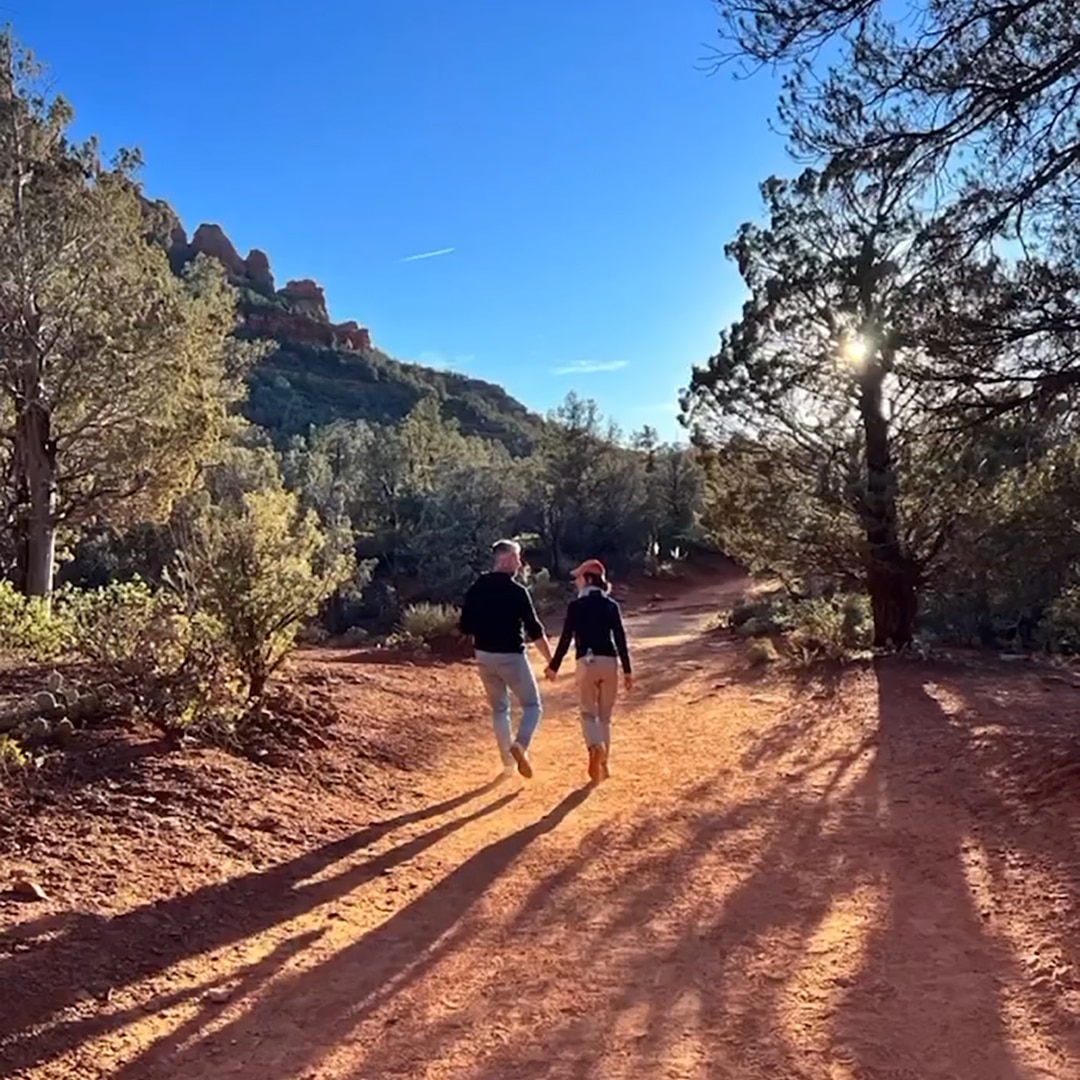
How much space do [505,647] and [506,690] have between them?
33 cm

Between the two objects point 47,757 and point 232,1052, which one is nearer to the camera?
point 232,1052

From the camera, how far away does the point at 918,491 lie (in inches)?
485

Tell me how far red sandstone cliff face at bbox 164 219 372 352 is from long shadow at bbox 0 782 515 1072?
81.4 m

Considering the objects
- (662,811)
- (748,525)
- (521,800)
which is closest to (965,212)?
(662,811)

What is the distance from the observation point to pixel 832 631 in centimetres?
1433

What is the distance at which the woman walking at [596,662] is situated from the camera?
7125mm

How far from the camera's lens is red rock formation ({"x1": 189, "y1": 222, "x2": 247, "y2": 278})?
10394 centimetres

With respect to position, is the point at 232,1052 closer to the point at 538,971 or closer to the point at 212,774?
the point at 538,971

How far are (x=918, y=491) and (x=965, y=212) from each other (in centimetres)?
612

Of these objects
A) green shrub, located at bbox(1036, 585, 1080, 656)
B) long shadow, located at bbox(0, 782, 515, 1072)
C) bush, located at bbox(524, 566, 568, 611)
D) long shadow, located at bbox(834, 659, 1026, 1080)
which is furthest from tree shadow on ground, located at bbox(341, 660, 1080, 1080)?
bush, located at bbox(524, 566, 568, 611)

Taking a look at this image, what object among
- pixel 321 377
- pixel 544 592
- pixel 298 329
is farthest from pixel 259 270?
pixel 544 592

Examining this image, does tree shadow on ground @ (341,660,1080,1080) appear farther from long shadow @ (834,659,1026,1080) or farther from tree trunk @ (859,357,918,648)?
tree trunk @ (859,357,918,648)

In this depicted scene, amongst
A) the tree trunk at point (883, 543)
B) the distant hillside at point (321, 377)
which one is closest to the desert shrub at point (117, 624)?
the tree trunk at point (883, 543)

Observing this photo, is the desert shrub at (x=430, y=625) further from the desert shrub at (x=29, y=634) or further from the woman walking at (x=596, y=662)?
the woman walking at (x=596, y=662)
